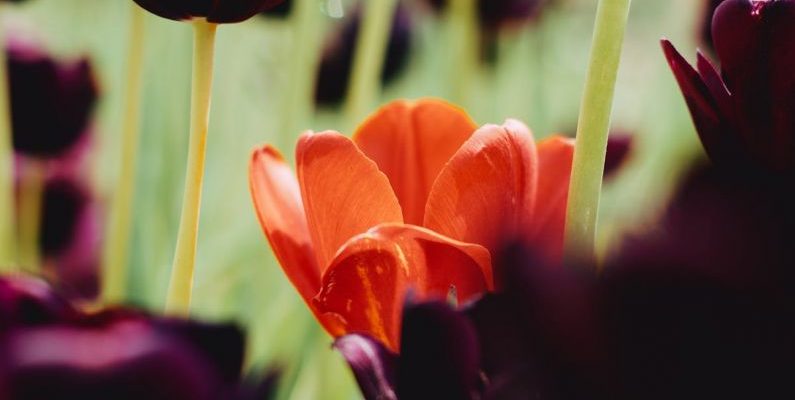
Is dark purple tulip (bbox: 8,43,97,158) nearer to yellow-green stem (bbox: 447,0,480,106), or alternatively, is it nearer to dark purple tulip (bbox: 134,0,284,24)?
yellow-green stem (bbox: 447,0,480,106)

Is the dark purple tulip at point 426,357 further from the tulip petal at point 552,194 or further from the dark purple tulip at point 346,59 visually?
the dark purple tulip at point 346,59

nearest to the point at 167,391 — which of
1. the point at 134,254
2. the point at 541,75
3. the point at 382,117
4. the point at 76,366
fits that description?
the point at 76,366

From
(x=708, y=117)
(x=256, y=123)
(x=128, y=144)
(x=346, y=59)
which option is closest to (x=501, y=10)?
(x=346, y=59)

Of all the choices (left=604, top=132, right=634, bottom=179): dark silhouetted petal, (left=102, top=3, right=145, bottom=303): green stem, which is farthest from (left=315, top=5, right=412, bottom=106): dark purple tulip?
(left=102, top=3, right=145, bottom=303): green stem

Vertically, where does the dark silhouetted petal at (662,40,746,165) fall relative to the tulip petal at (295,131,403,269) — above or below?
above

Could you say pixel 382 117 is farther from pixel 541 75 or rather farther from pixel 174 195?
pixel 541 75

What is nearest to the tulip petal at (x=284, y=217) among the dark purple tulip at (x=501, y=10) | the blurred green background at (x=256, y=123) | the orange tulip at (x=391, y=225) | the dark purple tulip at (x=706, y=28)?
the orange tulip at (x=391, y=225)

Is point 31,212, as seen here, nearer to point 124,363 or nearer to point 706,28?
point 706,28
